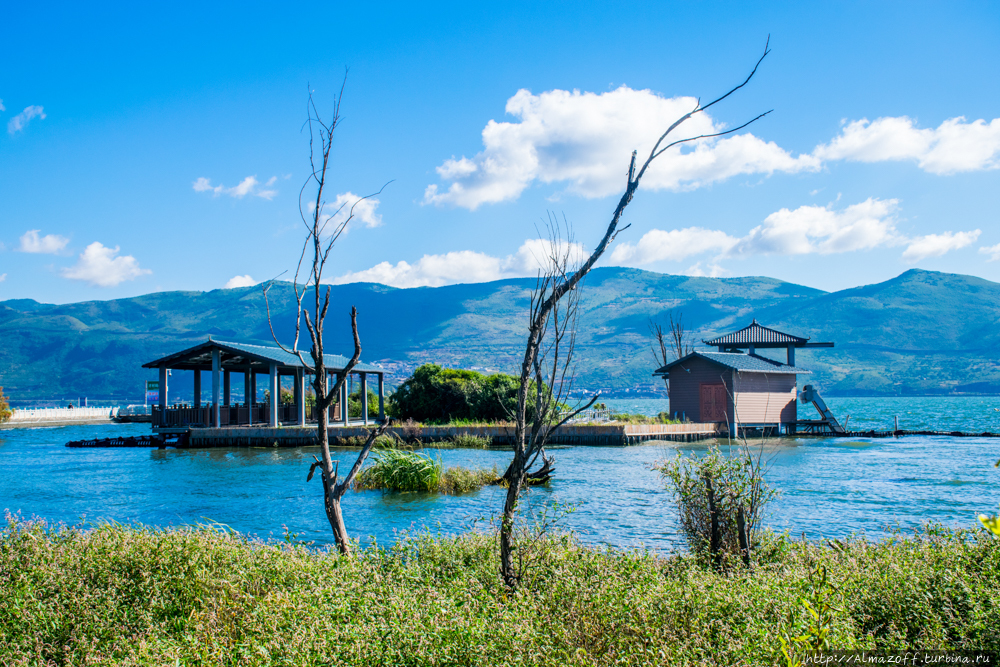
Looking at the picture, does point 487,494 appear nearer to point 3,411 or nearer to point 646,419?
point 646,419

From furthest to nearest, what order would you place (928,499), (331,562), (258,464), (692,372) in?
(692,372), (258,464), (928,499), (331,562)

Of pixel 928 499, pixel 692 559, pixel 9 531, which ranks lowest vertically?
pixel 928 499

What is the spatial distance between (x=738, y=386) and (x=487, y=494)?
838 inches

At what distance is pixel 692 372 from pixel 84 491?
26697 millimetres

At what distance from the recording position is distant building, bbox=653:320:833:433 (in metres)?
33.5

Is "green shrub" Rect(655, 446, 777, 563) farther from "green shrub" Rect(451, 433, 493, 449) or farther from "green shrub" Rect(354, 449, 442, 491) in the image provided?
"green shrub" Rect(451, 433, 493, 449)

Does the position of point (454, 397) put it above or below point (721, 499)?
above

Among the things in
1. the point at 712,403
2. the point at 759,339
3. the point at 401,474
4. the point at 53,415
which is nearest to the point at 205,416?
the point at 401,474

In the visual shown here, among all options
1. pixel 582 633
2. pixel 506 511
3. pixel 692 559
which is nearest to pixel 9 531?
pixel 506 511

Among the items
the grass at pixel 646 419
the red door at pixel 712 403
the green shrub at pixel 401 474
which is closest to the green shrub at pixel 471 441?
the grass at pixel 646 419

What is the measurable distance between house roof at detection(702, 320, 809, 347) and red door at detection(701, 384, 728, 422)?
11.6ft

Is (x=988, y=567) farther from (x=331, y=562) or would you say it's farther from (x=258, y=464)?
(x=258, y=464)

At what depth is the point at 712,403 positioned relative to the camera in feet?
114

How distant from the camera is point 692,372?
35.1 meters
